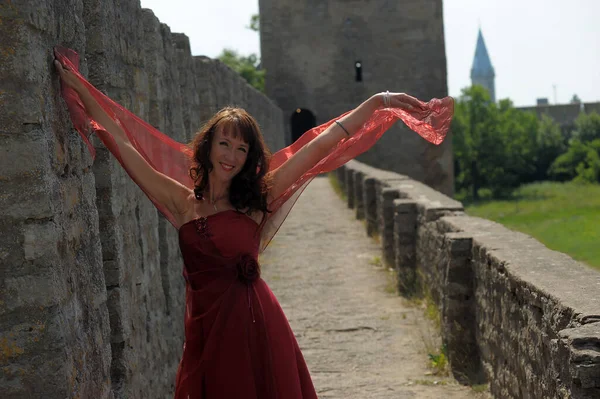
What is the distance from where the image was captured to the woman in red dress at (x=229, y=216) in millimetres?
3584

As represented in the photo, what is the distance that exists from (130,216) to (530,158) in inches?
1810

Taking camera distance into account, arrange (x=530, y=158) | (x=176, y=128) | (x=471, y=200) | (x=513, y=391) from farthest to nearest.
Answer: (x=530, y=158) < (x=471, y=200) < (x=176, y=128) < (x=513, y=391)

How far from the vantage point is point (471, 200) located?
4481 centimetres

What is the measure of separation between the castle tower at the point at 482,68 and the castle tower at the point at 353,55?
123328mm

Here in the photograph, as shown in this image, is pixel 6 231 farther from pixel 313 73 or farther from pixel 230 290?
pixel 313 73

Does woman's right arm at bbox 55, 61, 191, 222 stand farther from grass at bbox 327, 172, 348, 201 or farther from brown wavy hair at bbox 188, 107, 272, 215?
grass at bbox 327, 172, 348, 201

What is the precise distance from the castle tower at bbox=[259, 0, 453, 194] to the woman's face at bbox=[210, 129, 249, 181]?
2579 centimetres

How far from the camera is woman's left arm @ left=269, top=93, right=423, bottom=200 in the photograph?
3.87 meters

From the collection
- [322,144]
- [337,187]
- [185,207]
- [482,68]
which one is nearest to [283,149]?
[322,144]

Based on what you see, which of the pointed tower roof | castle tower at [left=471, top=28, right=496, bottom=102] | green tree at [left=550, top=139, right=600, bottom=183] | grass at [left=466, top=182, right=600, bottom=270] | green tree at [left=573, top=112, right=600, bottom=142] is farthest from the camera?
the pointed tower roof

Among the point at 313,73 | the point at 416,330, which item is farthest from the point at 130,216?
the point at 313,73

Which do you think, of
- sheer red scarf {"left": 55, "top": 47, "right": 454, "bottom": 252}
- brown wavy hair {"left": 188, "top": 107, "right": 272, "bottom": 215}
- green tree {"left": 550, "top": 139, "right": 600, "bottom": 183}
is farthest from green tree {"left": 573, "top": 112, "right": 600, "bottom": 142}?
brown wavy hair {"left": 188, "top": 107, "right": 272, "bottom": 215}

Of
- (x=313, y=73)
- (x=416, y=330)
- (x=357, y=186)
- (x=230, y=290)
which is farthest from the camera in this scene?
(x=313, y=73)

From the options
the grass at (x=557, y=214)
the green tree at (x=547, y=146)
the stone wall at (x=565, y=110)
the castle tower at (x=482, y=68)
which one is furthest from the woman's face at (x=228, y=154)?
the castle tower at (x=482, y=68)
